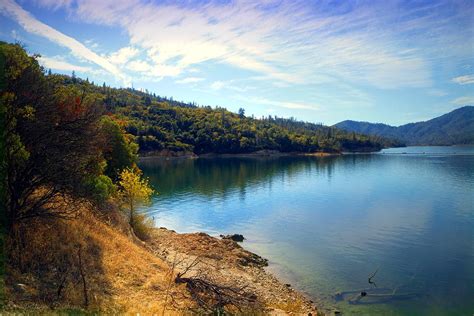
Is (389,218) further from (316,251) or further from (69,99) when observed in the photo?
(69,99)

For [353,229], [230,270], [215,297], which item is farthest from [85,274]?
[353,229]

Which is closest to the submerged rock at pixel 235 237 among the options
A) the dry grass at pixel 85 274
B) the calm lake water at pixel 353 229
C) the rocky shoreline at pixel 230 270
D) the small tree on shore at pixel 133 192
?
the calm lake water at pixel 353 229

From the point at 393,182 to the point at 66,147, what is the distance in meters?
102

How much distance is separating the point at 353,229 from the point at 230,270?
26732 millimetres

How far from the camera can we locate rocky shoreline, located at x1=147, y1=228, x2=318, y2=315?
88.7 ft

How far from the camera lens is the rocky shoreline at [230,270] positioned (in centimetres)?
2705

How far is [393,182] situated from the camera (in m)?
106

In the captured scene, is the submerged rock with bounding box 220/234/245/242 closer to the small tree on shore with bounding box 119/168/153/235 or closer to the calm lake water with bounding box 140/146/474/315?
the calm lake water with bounding box 140/146/474/315

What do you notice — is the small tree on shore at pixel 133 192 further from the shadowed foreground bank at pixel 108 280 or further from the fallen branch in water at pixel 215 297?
the fallen branch in water at pixel 215 297

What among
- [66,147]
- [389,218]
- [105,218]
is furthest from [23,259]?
[389,218]

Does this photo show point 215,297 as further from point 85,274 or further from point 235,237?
point 235,237

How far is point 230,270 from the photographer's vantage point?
37.5m

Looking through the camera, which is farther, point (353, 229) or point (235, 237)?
point (353, 229)

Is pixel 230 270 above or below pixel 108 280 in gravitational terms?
below
